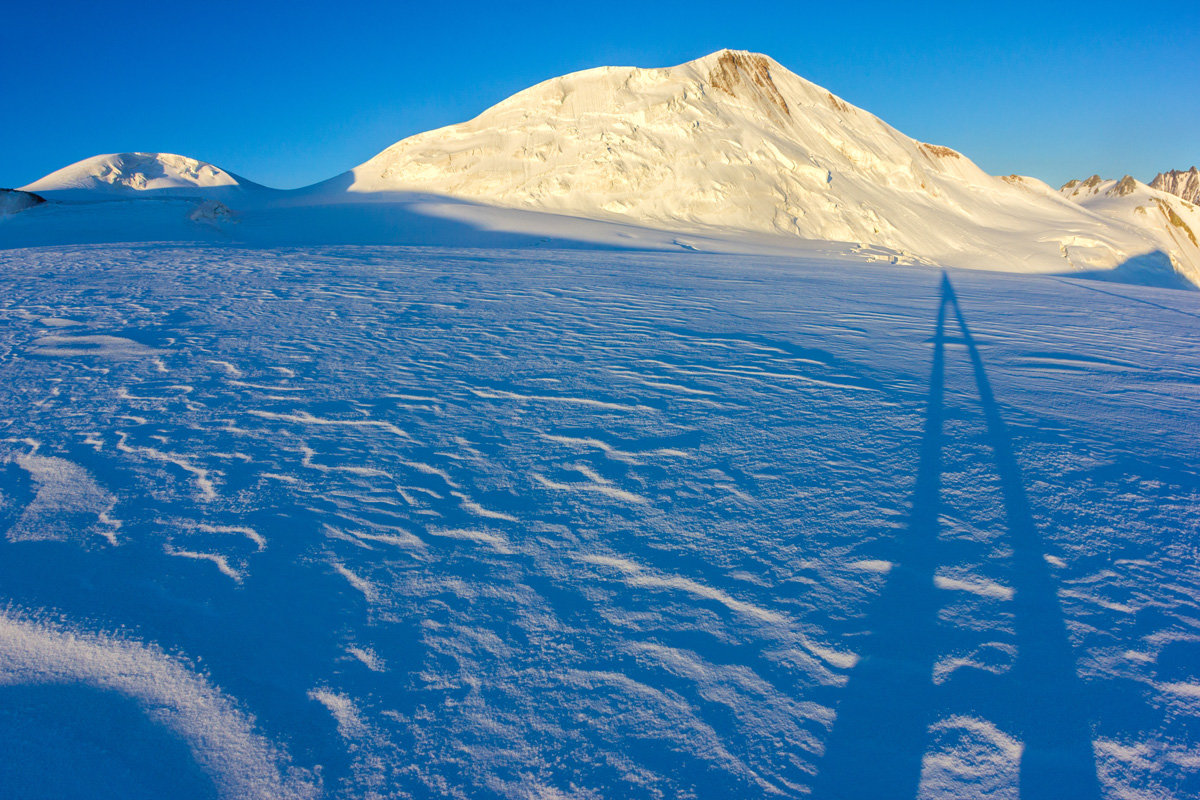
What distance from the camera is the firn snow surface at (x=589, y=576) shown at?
56.1 inches

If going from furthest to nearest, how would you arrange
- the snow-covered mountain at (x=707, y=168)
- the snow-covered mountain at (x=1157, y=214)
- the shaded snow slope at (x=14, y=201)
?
the snow-covered mountain at (x=1157, y=214), the snow-covered mountain at (x=707, y=168), the shaded snow slope at (x=14, y=201)

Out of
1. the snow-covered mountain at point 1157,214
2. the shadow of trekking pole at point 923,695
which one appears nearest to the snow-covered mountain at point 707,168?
the snow-covered mountain at point 1157,214

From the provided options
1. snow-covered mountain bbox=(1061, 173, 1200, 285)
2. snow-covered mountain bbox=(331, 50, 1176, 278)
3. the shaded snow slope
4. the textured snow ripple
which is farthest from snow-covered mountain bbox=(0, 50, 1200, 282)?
snow-covered mountain bbox=(1061, 173, 1200, 285)

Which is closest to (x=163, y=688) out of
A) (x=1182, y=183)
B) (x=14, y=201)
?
(x=14, y=201)

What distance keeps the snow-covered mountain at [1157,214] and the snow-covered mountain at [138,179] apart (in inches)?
2110

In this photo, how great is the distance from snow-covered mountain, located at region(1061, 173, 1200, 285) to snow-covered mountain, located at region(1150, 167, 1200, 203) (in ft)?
66.9

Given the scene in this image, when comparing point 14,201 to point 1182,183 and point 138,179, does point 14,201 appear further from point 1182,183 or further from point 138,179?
point 1182,183

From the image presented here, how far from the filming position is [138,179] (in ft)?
88.0

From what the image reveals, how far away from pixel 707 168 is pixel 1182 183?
7840 centimetres

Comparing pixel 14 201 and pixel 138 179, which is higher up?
pixel 138 179

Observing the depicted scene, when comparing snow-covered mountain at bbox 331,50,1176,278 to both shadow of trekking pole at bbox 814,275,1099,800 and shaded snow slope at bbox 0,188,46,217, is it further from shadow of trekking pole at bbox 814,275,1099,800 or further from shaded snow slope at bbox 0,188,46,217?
shadow of trekking pole at bbox 814,275,1099,800

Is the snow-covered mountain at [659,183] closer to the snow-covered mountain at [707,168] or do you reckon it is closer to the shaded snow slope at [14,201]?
the snow-covered mountain at [707,168]

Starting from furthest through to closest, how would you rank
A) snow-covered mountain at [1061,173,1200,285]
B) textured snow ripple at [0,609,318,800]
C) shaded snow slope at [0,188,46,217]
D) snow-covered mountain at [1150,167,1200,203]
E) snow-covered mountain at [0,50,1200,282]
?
snow-covered mountain at [1150,167,1200,203]
snow-covered mountain at [1061,173,1200,285]
snow-covered mountain at [0,50,1200,282]
shaded snow slope at [0,188,46,217]
textured snow ripple at [0,609,318,800]

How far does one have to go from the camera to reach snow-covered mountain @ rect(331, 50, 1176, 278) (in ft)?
68.2
